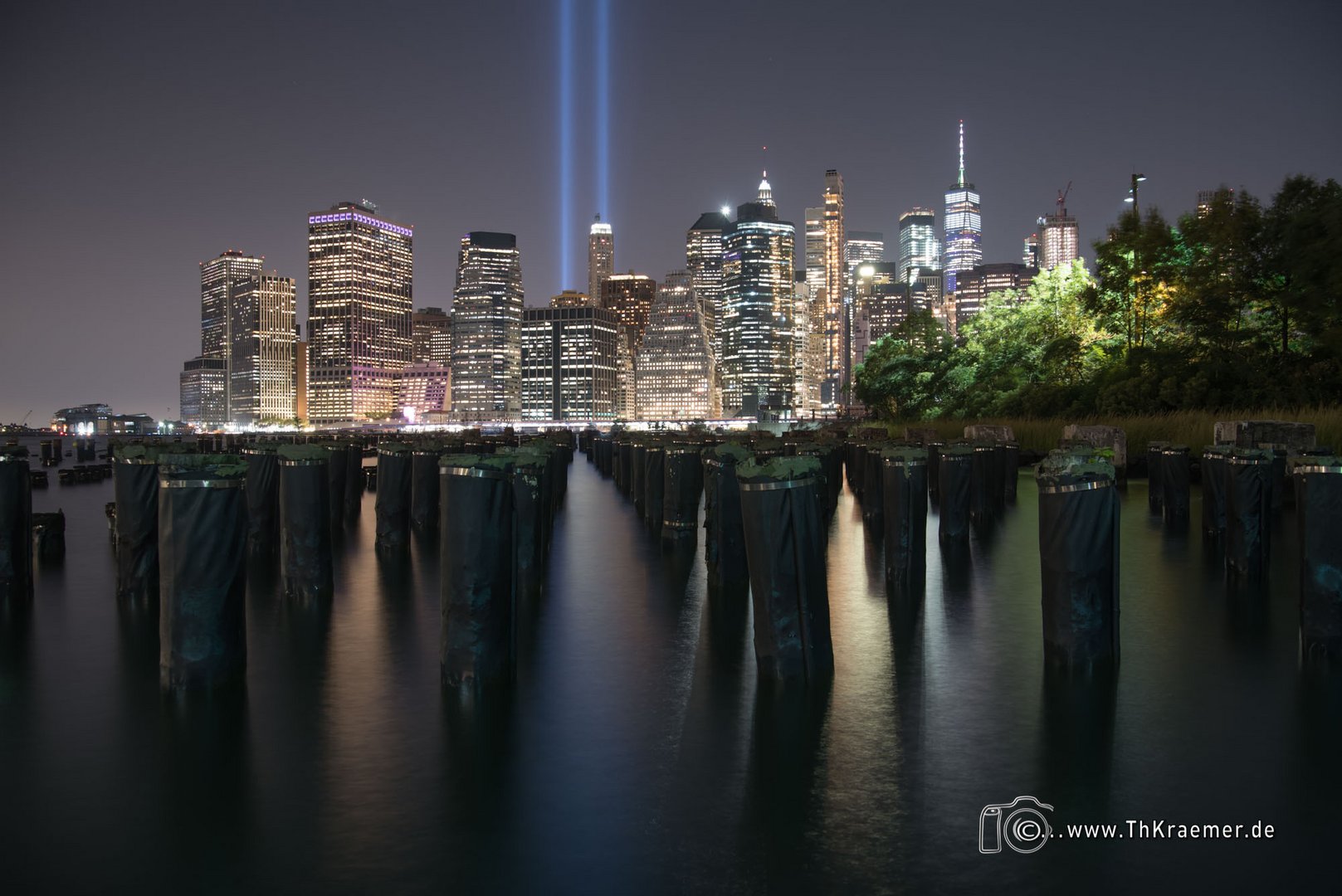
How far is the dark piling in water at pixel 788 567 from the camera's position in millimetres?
5969

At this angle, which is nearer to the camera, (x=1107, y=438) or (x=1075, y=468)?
(x=1075, y=468)

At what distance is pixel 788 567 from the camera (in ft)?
19.6

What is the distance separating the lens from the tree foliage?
24.6 metres

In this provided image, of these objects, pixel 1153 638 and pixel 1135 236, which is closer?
pixel 1153 638

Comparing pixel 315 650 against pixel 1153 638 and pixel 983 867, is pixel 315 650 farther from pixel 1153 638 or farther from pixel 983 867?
pixel 1153 638

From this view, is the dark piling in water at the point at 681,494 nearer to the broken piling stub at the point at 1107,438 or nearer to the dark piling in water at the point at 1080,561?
the dark piling in water at the point at 1080,561

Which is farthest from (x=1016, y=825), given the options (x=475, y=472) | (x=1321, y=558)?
(x=1321, y=558)

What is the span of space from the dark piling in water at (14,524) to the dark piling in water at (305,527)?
240 centimetres

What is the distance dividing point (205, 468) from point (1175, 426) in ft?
73.4

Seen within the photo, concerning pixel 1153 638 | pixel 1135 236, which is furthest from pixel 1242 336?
pixel 1153 638

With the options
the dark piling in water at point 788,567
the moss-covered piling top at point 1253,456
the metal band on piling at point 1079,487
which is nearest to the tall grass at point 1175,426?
the moss-covered piling top at point 1253,456

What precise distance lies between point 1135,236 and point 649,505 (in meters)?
25.7

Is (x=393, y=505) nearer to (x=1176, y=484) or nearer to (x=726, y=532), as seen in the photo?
(x=726, y=532)

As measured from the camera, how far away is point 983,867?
365cm
